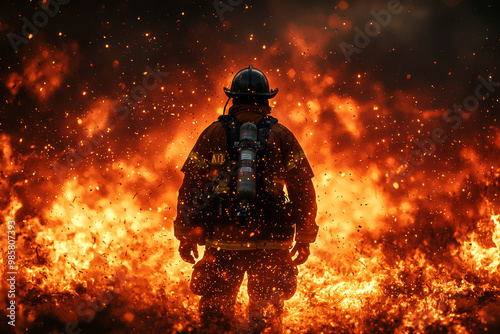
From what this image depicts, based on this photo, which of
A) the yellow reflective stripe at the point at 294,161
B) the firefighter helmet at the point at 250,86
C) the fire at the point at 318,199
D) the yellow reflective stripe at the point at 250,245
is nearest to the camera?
the yellow reflective stripe at the point at 250,245

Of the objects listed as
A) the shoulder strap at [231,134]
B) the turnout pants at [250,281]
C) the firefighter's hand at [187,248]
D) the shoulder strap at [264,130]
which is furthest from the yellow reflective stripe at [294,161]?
the firefighter's hand at [187,248]

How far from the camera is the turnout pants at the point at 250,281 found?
352 centimetres

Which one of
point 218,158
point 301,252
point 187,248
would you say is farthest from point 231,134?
point 301,252

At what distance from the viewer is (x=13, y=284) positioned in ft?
17.6

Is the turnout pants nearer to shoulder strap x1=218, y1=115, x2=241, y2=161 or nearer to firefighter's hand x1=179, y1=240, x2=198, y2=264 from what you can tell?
firefighter's hand x1=179, y1=240, x2=198, y2=264

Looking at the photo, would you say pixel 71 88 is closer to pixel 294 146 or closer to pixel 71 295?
pixel 71 295

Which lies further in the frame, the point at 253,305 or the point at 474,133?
the point at 474,133

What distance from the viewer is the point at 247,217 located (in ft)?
11.3

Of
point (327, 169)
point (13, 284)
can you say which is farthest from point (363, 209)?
point (13, 284)

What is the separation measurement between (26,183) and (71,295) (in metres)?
2.47

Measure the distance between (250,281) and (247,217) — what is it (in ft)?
1.95

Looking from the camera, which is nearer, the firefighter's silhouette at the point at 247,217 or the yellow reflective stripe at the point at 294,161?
the firefighter's silhouette at the point at 247,217

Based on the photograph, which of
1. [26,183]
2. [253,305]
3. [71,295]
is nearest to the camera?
[253,305]

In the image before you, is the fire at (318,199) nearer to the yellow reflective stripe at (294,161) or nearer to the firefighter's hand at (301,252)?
the firefighter's hand at (301,252)
